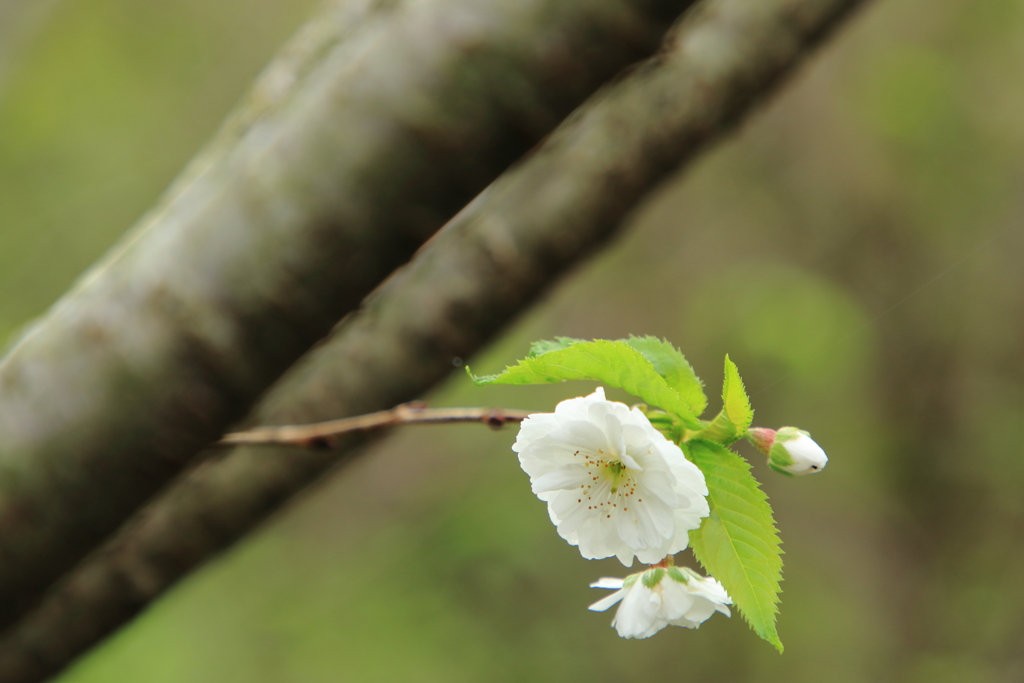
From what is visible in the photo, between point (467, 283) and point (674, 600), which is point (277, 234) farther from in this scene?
point (674, 600)

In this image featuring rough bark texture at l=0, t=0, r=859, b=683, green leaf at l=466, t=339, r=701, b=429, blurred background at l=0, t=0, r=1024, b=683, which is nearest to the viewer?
green leaf at l=466, t=339, r=701, b=429

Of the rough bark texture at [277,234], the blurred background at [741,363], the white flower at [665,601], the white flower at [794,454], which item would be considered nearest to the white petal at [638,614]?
the white flower at [665,601]

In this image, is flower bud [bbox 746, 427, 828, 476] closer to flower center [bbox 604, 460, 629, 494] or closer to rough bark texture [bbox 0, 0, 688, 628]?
flower center [bbox 604, 460, 629, 494]

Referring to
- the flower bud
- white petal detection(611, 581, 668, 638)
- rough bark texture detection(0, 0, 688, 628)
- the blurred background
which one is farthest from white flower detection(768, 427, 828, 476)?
the blurred background

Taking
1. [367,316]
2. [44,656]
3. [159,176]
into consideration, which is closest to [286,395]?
[367,316]

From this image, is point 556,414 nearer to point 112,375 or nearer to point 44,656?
point 112,375
